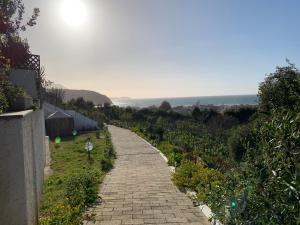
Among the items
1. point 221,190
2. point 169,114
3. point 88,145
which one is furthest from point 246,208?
point 169,114

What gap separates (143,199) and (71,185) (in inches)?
68.7

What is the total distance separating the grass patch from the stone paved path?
0.36m

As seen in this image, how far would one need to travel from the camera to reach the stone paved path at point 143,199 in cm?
706

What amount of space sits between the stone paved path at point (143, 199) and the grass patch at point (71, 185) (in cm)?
36

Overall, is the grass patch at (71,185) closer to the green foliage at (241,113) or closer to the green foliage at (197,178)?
the green foliage at (197,178)

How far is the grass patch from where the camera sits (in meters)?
6.77

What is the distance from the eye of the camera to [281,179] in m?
3.85

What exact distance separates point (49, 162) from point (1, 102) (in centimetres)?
831

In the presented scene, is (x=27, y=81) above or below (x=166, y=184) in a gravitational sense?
above

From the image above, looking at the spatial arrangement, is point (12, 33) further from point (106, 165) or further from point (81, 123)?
point (81, 123)

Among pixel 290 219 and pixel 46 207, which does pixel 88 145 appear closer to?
pixel 46 207

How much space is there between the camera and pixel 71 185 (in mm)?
8961

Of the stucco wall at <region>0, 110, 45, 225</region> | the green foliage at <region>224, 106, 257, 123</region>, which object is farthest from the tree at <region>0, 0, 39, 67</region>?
the green foliage at <region>224, 106, 257, 123</region>

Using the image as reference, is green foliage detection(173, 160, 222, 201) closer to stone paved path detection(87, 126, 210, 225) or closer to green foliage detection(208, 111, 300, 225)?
stone paved path detection(87, 126, 210, 225)
